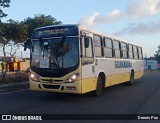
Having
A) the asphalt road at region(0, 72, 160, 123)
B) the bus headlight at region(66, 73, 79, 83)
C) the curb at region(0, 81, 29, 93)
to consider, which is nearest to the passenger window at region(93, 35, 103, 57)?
the asphalt road at region(0, 72, 160, 123)

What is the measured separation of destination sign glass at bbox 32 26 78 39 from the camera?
1288 cm

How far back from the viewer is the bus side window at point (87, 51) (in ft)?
42.5

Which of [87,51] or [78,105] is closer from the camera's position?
[78,105]

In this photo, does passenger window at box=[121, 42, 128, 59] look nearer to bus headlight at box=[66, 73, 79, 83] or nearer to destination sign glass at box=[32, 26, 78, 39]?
destination sign glass at box=[32, 26, 78, 39]

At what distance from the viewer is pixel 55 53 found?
42.4 ft

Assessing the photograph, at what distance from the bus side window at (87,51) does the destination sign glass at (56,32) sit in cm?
59

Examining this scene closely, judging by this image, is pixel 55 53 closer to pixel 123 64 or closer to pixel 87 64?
pixel 87 64

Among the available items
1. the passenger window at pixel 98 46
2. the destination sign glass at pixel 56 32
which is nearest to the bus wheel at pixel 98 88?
the passenger window at pixel 98 46

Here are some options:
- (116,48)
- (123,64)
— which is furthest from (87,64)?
(123,64)

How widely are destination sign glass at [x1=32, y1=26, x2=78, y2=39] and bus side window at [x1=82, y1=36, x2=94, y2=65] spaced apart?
589 mm

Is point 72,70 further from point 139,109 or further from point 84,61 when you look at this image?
point 139,109

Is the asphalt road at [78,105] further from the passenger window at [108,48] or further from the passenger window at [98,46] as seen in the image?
the passenger window at [108,48]

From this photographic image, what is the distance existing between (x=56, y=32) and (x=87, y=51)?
1.50 metres

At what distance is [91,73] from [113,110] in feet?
9.71
